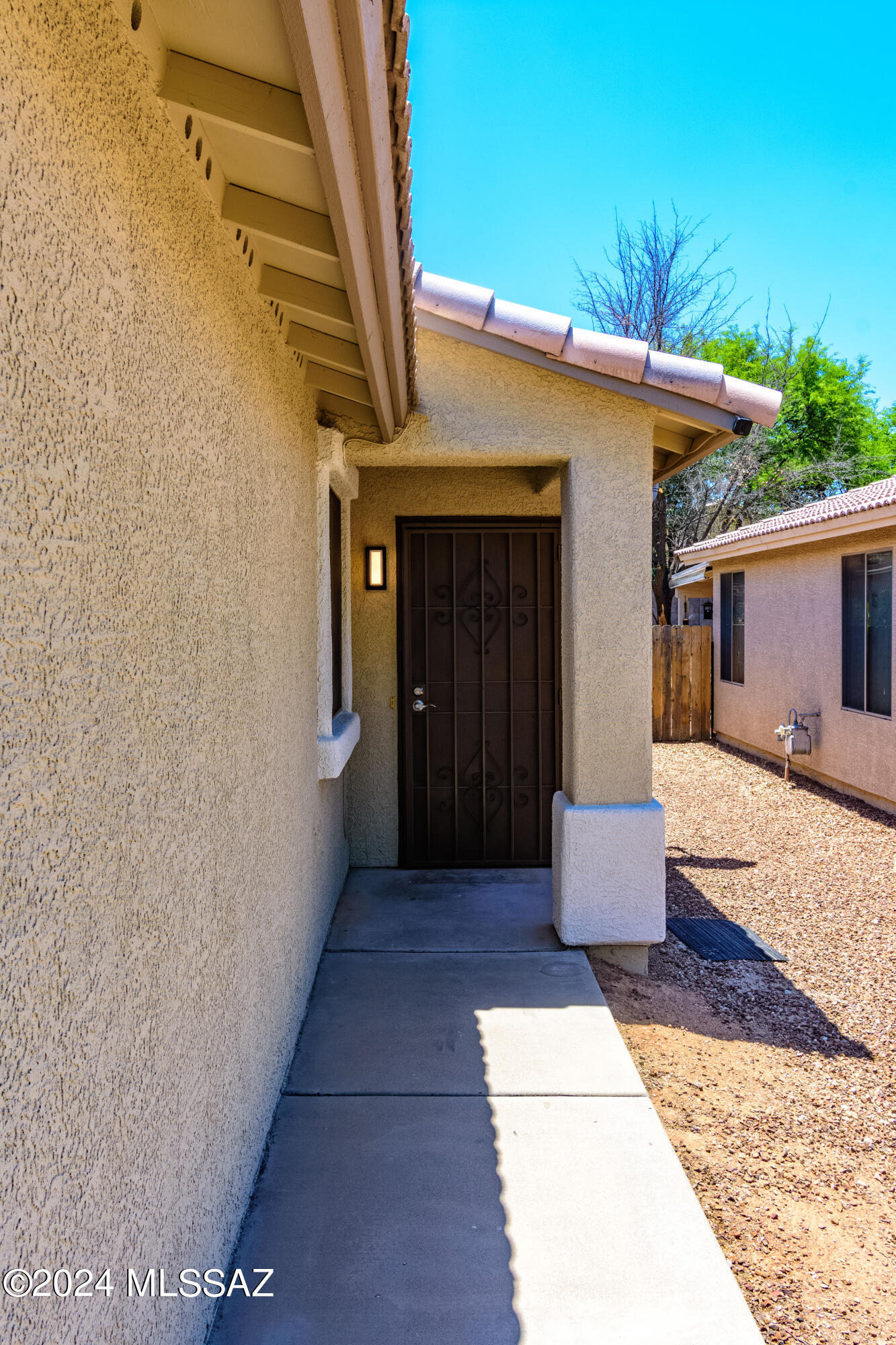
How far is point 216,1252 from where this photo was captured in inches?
100

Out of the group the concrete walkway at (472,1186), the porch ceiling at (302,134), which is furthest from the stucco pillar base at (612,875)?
the porch ceiling at (302,134)

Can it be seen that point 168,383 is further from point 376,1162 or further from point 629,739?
point 629,739

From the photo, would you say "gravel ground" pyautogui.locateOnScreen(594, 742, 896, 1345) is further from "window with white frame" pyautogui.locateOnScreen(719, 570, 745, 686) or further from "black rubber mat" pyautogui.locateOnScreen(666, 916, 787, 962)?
"window with white frame" pyautogui.locateOnScreen(719, 570, 745, 686)

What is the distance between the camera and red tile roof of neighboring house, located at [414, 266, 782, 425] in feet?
16.2

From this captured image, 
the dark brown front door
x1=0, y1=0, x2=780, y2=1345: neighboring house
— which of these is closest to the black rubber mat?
x1=0, y1=0, x2=780, y2=1345: neighboring house

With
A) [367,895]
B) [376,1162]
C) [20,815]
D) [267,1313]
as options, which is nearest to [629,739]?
[367,895]

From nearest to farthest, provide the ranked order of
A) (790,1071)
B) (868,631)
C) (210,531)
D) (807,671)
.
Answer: (210,531) → (790,1071) → (868,631) → (807,671)

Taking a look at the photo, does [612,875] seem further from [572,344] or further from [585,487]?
[572,344]

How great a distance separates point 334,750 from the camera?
500cm

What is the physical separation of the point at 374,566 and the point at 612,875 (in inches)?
126

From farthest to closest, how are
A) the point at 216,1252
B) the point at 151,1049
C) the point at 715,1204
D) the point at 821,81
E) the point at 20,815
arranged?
the point at 821,81 < the point at 715,1204 < the point at 216,1252 < the point at 151,1049 < the point at 20,815

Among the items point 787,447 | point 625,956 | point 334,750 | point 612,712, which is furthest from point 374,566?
point 787,447

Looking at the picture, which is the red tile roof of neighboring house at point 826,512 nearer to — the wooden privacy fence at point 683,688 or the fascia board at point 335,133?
the wooden privacy fence at point 683,688

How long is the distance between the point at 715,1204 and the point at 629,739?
2.62 metres
